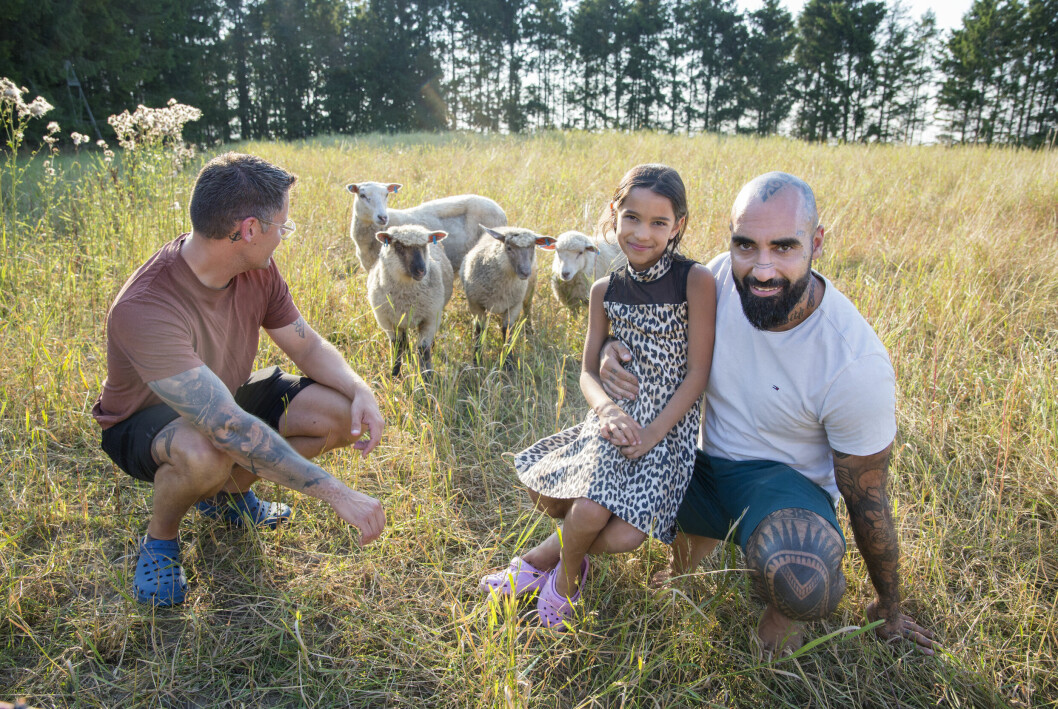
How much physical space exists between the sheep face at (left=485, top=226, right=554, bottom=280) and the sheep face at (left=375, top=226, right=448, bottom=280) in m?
0.72

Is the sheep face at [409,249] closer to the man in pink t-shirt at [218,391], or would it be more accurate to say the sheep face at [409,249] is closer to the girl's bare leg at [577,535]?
the man in pink t-shirt at [218,391]

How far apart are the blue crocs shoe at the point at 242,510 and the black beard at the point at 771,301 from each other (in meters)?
2.42

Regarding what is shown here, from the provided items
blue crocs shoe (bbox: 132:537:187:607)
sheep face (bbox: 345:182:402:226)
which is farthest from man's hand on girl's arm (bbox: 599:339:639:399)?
sheep face (bbox: 345:182:402:226)

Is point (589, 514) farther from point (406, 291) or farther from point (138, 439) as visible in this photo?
point (406, 291)

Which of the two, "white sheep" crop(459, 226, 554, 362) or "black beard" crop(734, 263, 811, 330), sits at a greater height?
"black beard" crop(734, 263, 811, 330)

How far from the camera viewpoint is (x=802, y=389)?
2.30 metres

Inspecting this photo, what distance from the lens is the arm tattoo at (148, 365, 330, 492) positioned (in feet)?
8.10

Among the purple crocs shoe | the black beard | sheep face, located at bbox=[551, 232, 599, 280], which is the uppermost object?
the black beard

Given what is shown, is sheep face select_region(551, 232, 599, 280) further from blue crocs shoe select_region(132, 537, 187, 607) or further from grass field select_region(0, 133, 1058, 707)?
blue crocs shoe select_region(132, 537, 187, 607)

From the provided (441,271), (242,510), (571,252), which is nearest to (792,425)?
(242,510)

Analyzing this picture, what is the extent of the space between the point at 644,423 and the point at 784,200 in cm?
102

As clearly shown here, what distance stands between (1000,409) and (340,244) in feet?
22.3

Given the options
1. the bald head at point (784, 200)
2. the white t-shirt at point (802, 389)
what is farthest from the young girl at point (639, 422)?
the bald head at point (784, 200)

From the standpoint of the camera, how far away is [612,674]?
2.24 metres
